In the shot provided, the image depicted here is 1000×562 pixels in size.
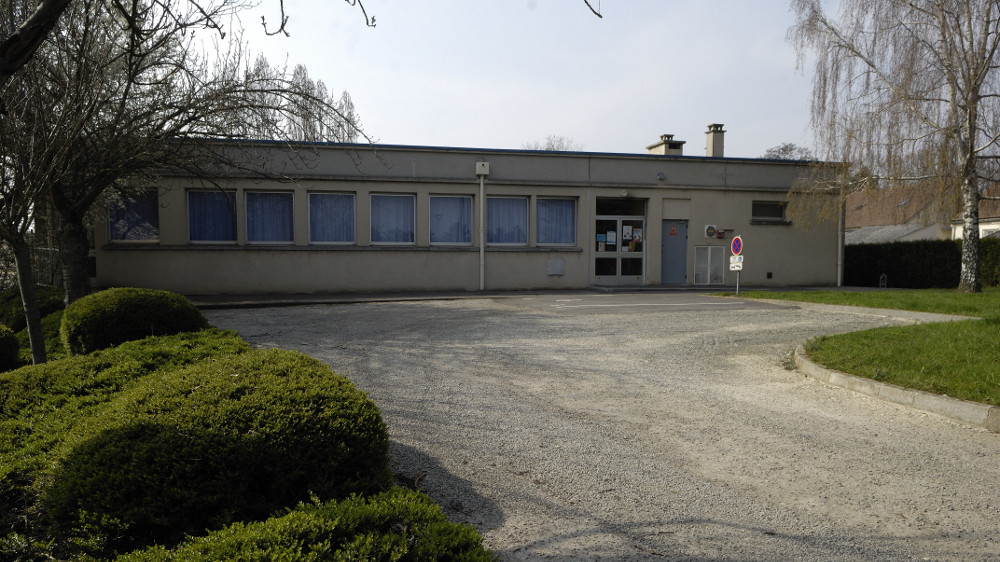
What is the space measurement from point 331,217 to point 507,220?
5.77 m

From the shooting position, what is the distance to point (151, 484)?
9.48ft

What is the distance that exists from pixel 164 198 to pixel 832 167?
2124 centimetres

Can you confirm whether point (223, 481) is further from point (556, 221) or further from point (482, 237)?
point (556, 221)

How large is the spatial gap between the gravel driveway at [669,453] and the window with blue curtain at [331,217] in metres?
11.2

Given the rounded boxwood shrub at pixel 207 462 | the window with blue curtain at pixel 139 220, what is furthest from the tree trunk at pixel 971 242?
the window with blue curtain at pixel 139 220

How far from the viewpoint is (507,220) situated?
21.7 meters

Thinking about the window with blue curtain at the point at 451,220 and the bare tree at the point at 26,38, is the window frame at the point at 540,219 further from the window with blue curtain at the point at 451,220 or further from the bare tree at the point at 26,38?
the bare tree at the point at 26,38

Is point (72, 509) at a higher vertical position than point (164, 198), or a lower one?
lower

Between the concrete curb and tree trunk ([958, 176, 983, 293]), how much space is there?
1625cm

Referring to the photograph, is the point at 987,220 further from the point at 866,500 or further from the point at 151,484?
the point at 151,484

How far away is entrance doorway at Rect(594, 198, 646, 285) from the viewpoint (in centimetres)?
2247

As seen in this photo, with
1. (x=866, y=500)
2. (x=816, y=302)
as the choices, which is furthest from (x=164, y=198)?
(x=866, y=500)

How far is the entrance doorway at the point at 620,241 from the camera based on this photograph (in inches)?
885

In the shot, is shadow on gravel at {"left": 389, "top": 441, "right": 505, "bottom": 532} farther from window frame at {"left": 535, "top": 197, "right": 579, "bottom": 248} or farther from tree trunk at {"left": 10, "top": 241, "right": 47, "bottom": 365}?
window frame at {"left": 535, "top": 197, "right": 579, "bottom": 248}
